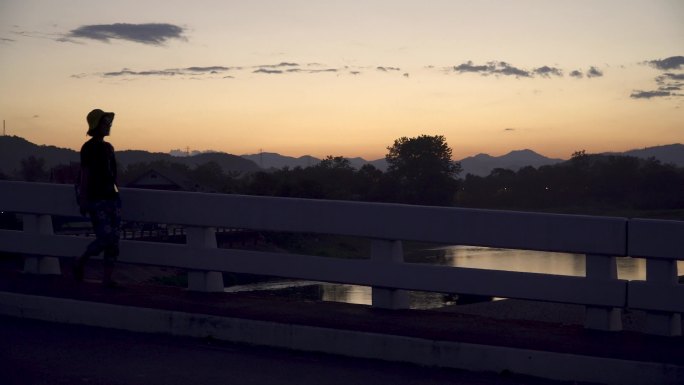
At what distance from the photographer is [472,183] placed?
104 meters

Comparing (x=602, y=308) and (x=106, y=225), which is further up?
(x=106, y=225)

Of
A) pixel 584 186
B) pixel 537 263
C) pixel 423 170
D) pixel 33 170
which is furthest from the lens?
pixel 33 170

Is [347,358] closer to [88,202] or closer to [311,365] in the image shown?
[311,365]

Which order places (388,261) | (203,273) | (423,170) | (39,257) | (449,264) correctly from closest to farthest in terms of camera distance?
1. (388,261)
2. (203,273)
3. (39,257)
4. (449,264)
5. (423,170)

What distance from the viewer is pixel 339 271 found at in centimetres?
870

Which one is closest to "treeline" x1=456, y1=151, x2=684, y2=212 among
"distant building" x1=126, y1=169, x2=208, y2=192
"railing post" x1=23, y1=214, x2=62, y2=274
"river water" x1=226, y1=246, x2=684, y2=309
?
"river water" x1=226, y1=246, x2=684, y2=309

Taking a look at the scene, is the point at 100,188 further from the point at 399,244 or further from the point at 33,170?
the point at 33,170

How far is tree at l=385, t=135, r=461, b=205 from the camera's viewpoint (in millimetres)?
91750

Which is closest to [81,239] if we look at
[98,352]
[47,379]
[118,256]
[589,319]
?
[118,256]

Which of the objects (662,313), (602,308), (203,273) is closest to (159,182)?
(203,273)

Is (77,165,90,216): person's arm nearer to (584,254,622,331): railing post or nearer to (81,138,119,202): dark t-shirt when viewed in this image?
(81,138,119,202): dark t-shirt

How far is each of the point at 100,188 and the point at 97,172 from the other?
6.7 inches

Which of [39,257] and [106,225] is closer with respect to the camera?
[106,225]

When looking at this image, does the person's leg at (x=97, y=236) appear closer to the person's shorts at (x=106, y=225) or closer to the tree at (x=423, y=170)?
the person's shorts at (x=106, y=225)
